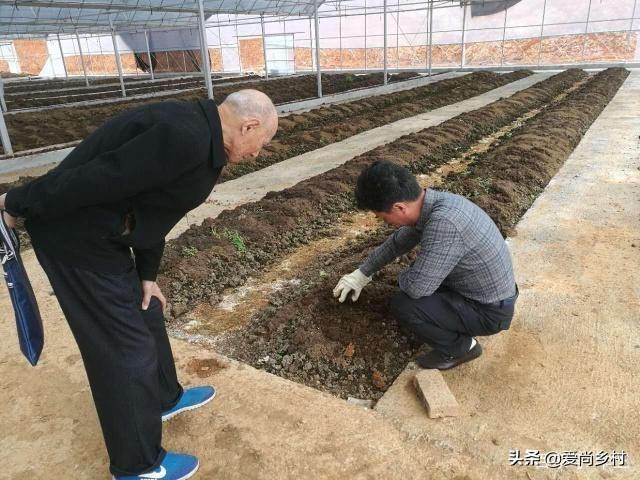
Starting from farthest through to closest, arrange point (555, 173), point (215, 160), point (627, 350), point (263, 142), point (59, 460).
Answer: point (555, 173) → point (627, 350) → point (59, 460) → point (263, 142) → point (215, 160)

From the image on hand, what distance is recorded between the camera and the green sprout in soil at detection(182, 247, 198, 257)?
426 cm

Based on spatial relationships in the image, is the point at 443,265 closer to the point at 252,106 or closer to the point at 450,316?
the point at 450,316

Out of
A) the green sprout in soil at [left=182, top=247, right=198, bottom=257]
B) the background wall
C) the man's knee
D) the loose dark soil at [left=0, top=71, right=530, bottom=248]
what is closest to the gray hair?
the man's knee

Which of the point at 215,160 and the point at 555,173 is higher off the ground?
the point at 215,160

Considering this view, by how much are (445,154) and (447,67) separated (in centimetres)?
2021

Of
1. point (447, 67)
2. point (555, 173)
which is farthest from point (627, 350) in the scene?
point (447, 67)

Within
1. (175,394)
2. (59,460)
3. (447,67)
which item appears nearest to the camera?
(59,460)

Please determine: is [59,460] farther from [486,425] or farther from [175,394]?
[486,425]

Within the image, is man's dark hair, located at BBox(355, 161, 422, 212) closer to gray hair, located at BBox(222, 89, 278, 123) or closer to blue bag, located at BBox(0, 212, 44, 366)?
gray hair, located at BBox(222, 89, 278, 123)

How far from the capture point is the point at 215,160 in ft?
5.56

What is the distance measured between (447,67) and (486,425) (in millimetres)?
26347

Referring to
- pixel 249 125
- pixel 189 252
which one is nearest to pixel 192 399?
pixel 249 125

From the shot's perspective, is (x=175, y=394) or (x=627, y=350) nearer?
(x=175, y=394)

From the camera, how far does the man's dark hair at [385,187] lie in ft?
7.50
